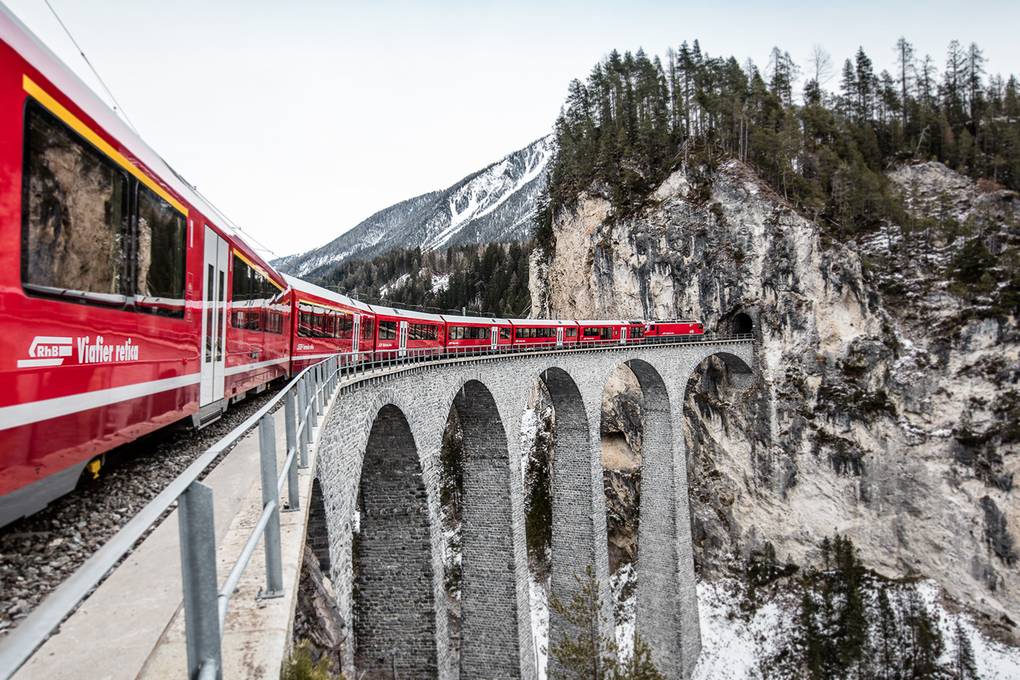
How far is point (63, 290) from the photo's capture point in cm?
482

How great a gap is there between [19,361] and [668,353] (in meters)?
28.1

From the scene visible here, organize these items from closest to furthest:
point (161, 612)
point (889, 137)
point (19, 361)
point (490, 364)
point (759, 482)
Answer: point (161, 612) < point (19, 361) < point (490, 364) < point (759, 482) < point (889, 137)

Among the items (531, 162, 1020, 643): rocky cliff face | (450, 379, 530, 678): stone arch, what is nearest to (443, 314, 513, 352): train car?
(450, 379, 530, 678): stone arch

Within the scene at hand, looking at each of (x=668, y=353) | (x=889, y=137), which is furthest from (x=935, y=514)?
(x=889, y=137)

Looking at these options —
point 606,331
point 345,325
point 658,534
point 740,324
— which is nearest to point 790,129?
point 740,324

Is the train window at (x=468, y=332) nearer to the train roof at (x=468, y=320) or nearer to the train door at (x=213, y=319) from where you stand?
the train roof at (x=468, y=320)

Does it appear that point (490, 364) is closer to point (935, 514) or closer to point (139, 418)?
point (139, 418)

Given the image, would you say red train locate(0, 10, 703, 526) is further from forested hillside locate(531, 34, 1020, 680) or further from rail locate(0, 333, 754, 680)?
forested hillside locate(531, 34, 1020, 680)

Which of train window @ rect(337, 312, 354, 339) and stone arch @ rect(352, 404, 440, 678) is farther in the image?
train window @ rect(337, 312, 354, 339)

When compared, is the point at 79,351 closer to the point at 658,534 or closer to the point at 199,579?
the point at 199,579

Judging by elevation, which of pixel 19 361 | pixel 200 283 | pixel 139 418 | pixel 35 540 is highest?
pixel 200 283

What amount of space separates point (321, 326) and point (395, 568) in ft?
22.1

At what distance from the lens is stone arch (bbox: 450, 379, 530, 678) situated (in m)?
19.0

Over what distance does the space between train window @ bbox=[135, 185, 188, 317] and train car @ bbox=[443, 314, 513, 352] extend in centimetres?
1454
